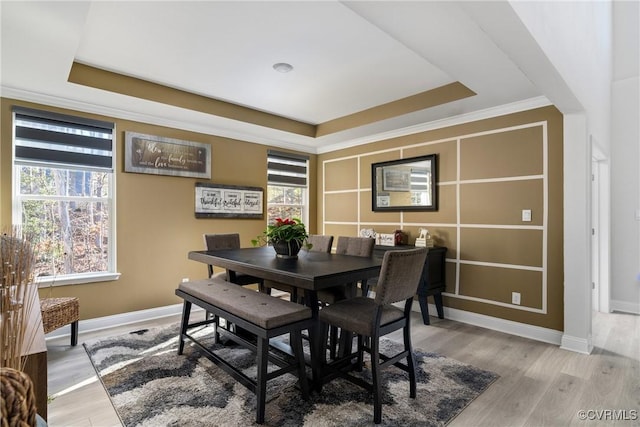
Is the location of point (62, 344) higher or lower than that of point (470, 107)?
lower

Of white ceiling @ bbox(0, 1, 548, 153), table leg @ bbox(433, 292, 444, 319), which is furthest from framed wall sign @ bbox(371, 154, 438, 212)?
table leg @ bbox(433, 292, 444, 319)

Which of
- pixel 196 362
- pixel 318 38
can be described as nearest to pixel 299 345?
pixel 196 362

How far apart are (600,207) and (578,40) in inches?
102

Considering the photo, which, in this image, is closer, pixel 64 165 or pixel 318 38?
pixel 318 38

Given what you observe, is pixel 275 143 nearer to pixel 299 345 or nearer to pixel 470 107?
pixel 470 107

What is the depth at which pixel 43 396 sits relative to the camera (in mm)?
1090

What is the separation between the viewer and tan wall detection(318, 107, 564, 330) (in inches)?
130

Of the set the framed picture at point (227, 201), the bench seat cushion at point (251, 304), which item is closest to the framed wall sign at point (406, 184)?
the framed picture at point (227, 201)

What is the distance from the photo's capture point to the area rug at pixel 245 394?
2021mm

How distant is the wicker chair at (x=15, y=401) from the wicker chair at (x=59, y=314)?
2666mm

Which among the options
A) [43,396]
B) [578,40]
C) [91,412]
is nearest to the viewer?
[43,396]

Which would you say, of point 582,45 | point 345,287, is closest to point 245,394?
point 345,287

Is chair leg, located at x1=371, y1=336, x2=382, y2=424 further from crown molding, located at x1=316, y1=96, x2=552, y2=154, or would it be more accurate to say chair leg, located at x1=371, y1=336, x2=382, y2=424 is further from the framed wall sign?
crown molding, located at x1=316, y1=96, x2=552, y2=154

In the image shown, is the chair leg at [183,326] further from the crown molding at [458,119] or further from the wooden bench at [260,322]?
the crown molding at [458,119]
